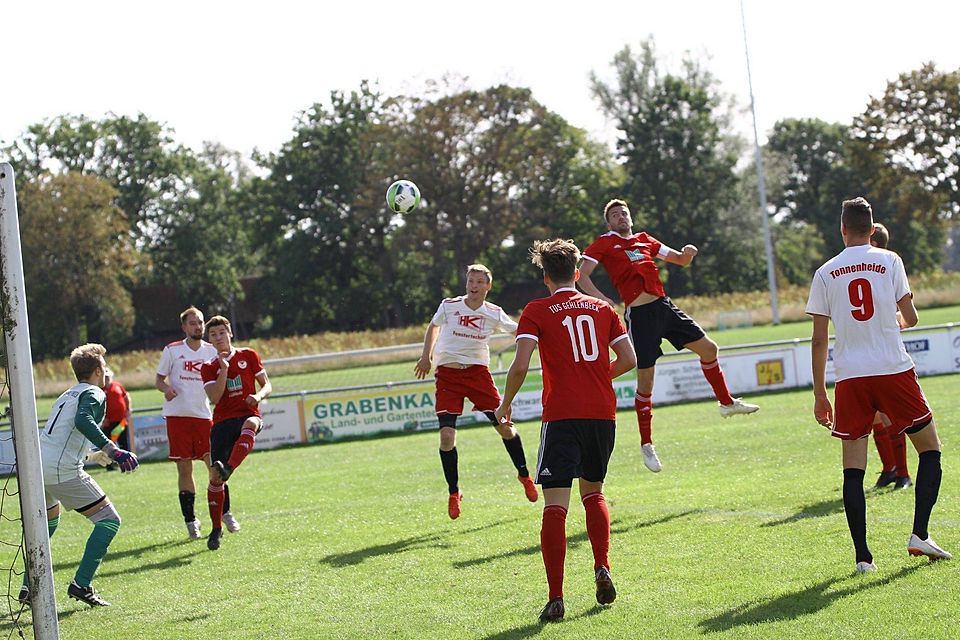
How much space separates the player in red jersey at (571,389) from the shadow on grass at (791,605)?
74cm

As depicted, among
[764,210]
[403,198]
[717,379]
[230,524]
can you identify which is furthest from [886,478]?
[764,210]

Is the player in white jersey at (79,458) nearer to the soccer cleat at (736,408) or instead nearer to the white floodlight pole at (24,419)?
the white floodlight pole at (24,419)

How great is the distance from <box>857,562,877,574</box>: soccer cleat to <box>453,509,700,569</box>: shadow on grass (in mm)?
2463

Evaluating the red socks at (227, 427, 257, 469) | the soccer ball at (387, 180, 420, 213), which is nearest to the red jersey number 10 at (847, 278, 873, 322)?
the red socks at (227, 427, 257, 469)

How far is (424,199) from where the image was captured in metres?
59.3

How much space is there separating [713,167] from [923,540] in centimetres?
6657

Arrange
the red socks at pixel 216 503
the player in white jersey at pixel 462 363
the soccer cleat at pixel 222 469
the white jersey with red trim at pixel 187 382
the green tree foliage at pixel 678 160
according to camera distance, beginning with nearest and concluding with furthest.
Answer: the soccer cleat at pixel 222 469
the red socks at pixel 216 503
the player in white jersey at pixel 462 363
the white jersey with red trim at pixel 187 382
the green tree foliage at pixel 678 160

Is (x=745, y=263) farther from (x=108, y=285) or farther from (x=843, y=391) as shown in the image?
(x=843, y=391)

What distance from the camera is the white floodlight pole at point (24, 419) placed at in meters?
5.67

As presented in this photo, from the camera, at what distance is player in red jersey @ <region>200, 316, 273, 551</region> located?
33.8ft

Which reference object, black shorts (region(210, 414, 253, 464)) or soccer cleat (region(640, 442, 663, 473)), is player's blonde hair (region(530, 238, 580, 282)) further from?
black shorts (region(210, 414, 253, 464))

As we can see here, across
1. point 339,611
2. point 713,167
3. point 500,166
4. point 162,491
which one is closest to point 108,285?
point 500,166

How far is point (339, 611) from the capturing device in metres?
6.91

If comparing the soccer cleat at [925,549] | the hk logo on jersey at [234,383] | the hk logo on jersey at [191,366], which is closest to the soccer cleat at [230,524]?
the hk logo on jersey at [234,383]
